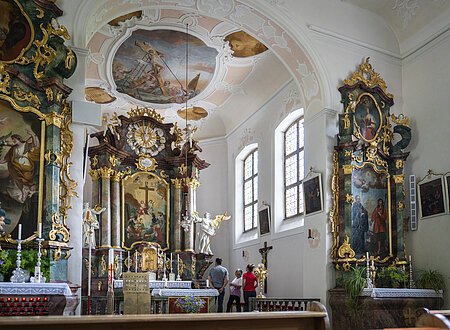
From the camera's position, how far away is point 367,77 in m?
12.0

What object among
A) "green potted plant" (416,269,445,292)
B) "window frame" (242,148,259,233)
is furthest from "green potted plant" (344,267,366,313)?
"window frame" (242,148,259,233)

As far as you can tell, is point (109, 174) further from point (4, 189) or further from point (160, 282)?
point (4, 189)

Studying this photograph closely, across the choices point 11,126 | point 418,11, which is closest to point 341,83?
point 418,11

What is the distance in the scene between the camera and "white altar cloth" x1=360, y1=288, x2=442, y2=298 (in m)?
10.0

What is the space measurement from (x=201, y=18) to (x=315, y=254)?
19.1 feet

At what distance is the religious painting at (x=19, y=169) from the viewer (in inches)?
→ 317

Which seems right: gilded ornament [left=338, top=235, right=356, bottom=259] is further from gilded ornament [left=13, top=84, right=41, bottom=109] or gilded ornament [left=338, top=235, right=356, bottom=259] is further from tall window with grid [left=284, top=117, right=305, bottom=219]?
gilded ornament [left=13, top=84, right=41, bottom=109]

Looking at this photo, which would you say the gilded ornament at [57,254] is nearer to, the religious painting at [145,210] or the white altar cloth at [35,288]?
the white altar cloth at [35,288]

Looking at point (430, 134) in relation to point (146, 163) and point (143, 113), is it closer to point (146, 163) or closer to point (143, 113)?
point (146, 163)

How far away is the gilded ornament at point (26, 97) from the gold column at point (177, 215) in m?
7.90

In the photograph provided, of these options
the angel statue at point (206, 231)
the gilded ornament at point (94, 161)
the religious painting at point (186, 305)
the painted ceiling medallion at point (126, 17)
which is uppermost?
the painted ceiling medallion at point (126, 17)

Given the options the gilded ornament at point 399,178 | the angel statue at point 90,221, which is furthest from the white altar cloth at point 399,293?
the angel statue at point 90,221

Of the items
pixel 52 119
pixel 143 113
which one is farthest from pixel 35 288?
pixel 143 113

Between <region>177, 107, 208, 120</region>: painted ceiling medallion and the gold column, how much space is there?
3.25 m
